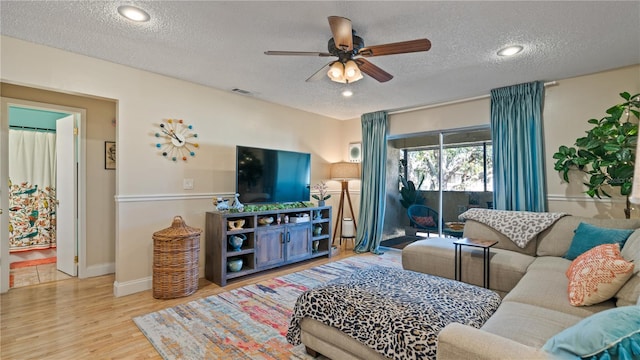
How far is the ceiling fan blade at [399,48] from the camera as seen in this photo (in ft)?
6.75

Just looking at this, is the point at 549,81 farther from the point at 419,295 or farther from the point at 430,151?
the point at 419,295

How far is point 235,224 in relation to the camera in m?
3.60

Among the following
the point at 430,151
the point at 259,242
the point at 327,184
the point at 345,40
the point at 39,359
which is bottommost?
the point at 39,359

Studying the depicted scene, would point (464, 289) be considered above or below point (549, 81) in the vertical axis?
below

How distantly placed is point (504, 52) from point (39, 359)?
4.49 metres

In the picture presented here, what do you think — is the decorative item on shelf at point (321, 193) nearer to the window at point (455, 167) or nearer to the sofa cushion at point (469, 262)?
the window at point (455, 167)

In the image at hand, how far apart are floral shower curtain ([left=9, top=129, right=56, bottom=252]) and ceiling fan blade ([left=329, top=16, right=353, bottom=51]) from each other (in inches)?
220

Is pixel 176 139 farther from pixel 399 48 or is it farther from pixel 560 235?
pixel 560 235

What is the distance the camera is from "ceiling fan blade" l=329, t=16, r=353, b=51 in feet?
6.25

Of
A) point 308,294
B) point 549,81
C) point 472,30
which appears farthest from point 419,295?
point 549,81

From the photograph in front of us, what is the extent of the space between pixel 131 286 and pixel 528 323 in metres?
3.59

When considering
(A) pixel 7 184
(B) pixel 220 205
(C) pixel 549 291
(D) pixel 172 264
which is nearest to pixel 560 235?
(C) pixel 549 291


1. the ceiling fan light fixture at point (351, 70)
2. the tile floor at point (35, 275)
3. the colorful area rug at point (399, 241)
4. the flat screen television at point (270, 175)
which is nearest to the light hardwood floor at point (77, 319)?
the tile floor at point (35, 275)

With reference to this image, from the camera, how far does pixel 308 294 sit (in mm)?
2008
